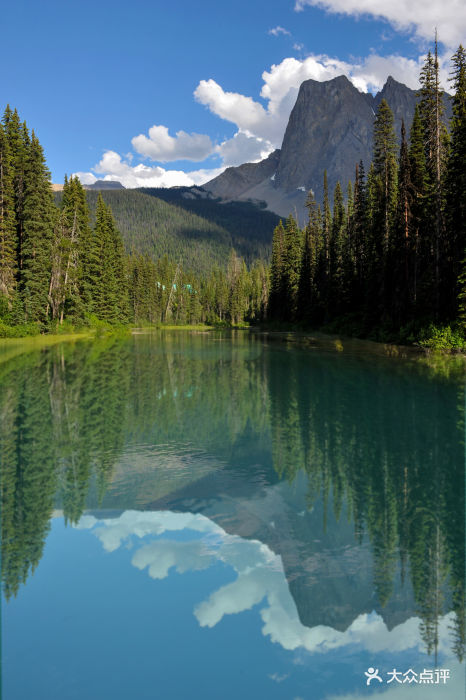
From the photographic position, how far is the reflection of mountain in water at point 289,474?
512 cm

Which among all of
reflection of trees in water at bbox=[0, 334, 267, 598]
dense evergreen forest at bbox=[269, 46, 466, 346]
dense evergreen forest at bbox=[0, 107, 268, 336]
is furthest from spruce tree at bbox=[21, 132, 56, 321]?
dense evergreen forest at bbox=[269, 46, 466, 346]

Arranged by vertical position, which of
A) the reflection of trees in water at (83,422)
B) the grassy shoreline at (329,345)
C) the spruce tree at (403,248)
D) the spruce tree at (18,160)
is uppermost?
the spruce tree at (18,160)

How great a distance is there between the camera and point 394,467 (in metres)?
8.69

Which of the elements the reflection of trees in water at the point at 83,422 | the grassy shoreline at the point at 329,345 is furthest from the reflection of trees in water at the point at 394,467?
the grassy shoreline at the point at 329,345

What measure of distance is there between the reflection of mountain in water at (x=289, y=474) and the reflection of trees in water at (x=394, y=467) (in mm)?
26

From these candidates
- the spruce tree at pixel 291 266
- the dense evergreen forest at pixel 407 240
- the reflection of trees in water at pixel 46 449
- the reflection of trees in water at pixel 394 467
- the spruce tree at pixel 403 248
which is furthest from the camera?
the spruce tree at pixel 291 266

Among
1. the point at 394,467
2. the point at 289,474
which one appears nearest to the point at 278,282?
the point at 394,467

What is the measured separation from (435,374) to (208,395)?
10.3 m

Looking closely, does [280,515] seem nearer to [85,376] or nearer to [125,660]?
[125,660]

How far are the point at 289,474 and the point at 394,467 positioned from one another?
185 cm

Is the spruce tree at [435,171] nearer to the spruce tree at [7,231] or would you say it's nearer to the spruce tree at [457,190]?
the spruce tree at [457,190]

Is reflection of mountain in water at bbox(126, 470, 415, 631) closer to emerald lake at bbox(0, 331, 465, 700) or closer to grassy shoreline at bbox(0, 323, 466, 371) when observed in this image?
emerald lake at bbox(0, 331, 465, 700)

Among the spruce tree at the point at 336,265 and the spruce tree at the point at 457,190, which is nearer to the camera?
the spruce tree at the point at 457,190

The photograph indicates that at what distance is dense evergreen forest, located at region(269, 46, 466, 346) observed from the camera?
3216 cm
